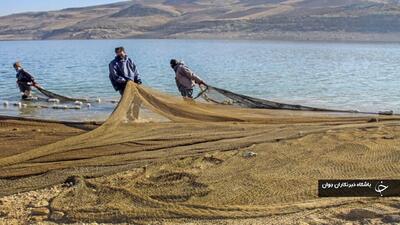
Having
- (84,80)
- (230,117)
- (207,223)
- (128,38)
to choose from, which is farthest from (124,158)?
(128,38)

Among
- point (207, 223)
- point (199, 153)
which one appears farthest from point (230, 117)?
point (207, 223)

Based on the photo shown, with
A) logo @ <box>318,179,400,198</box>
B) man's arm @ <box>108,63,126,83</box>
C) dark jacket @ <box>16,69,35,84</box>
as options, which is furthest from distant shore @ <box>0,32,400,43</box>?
logo @ <box>318,179,400,198</box>

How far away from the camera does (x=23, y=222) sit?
5.13 meters

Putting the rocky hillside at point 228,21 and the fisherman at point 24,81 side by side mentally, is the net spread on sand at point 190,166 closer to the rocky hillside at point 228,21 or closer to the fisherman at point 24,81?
the fisherman at point 24,81

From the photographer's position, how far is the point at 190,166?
6.75 metres

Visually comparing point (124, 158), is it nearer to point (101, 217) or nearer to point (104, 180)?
point (104, 180)

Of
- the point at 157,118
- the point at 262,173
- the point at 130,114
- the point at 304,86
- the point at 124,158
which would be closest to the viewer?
the point at 262,173

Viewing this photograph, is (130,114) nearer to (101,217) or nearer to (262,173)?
(262,173)

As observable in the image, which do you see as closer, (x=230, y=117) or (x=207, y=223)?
(x=207, y=223)

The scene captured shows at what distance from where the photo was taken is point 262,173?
6.15m

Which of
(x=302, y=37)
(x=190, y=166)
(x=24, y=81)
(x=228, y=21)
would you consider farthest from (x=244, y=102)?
(x=228, y=21)

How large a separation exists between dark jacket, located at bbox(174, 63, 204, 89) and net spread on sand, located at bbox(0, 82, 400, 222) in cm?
253

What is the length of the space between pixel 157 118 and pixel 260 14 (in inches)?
4998

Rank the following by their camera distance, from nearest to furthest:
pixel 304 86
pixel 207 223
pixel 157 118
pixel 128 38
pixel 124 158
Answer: pixel 207 223 < pixel 124 158 < pixel 157 118 < pixel 304 86 < pixel 128 38
